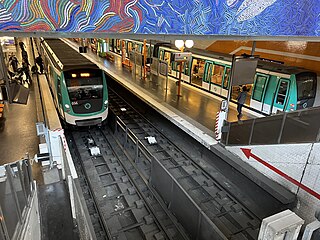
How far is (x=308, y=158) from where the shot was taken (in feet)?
20.1

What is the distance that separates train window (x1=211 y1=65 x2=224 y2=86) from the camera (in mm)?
12682

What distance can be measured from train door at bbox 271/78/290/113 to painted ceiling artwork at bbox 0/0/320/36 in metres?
4.77

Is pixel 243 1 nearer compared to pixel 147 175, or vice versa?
pixel 243 1

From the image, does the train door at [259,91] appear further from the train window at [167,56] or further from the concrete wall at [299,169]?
the train window at [167,56]

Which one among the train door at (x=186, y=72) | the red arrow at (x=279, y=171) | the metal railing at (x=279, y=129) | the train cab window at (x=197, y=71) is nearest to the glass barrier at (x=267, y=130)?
the metal railing at (x=279, y=129)

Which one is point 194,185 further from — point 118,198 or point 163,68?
point 163,68

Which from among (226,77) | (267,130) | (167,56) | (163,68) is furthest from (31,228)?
(167,56)

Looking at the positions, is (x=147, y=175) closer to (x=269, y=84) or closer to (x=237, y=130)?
(x=237, y=130)

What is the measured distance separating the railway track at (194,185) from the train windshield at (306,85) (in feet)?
15.2

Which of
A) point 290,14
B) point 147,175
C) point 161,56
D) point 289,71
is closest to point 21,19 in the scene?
point 290,14

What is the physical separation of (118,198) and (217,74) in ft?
27.5

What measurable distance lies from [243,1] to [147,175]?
551 cm

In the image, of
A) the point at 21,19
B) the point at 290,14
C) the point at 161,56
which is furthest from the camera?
the point at 161,56

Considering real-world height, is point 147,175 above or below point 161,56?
below
